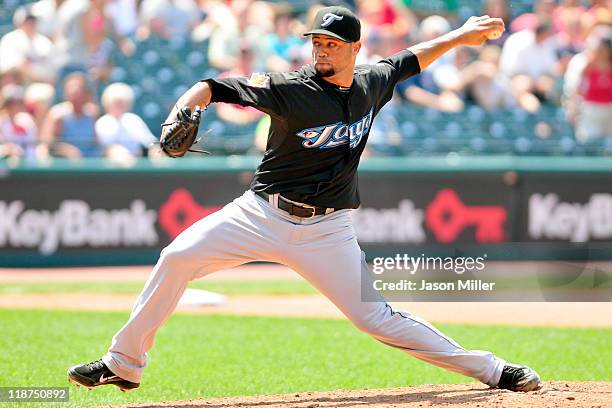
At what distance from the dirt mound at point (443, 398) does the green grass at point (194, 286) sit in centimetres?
493

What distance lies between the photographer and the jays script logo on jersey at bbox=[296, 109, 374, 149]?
16.3ft

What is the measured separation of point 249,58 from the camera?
1254cm

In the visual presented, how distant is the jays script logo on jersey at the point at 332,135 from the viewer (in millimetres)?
4965

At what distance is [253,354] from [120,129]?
17.2 feet

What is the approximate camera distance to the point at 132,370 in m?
5.03

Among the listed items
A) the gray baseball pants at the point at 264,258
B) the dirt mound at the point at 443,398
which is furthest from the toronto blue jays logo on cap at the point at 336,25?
the dirt mound at the point at 443,398

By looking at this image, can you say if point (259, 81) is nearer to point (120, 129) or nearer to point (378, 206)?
point (120, 129)

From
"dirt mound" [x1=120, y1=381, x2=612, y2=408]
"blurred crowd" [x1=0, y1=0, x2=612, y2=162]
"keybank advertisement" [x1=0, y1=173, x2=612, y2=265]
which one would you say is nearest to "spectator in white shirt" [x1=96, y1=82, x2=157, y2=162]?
"blurred crowd" [x1=0, y1=0, x2=612, y2=162]

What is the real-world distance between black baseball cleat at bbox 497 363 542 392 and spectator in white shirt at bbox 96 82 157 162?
23.4ft

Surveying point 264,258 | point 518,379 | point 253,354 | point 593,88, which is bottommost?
point 253,354

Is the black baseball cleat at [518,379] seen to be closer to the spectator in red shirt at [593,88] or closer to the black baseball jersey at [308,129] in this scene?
Answer: the black baseball jersey at [308,129]

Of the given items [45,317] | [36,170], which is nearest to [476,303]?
[45,317]

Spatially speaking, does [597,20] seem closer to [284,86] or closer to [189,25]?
[189,25]

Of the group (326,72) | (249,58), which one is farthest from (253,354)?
(249,58)
